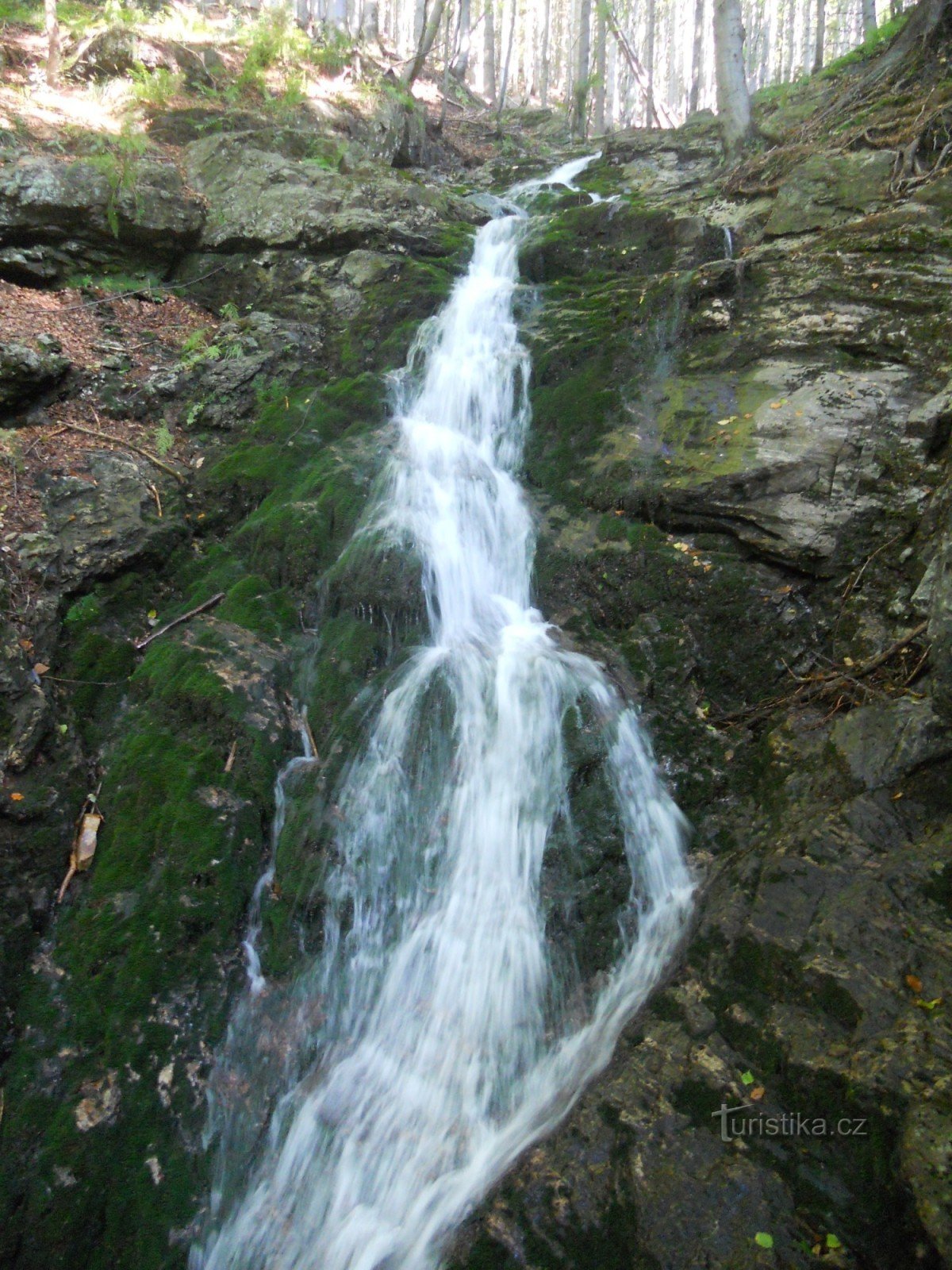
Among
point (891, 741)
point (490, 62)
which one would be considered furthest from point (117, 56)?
point (490, 62)

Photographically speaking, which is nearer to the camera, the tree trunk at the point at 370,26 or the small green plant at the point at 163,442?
the small green plant at the point at 163,442

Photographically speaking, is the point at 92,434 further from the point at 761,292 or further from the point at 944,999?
the point at 944,999

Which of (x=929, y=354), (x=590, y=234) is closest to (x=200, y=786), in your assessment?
(x=929, y=354)

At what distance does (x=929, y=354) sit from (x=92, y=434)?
7.56 meters

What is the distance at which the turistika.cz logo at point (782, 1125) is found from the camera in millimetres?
3055

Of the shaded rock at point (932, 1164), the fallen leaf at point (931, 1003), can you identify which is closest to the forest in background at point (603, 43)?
the fallen leaf at point (931, 1003)

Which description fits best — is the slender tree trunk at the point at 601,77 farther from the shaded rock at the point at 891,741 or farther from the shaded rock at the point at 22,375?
the shaded rock at the point at 891,741

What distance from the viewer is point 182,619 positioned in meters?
5.97

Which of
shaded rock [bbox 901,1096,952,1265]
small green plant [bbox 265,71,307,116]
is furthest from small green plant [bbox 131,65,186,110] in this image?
shaded rock [bbox 901,1096,952,1265]

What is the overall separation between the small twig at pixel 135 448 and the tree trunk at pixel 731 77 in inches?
377

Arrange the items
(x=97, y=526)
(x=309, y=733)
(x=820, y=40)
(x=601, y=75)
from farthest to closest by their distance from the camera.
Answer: (x=601, y=75) → (x=820, y=40) → (x=97, y=526) → (x=309, y=733)

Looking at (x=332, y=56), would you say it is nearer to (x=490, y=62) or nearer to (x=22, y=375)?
(x=22, y=375)

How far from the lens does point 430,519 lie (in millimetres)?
6746

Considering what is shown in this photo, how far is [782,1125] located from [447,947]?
209cm
